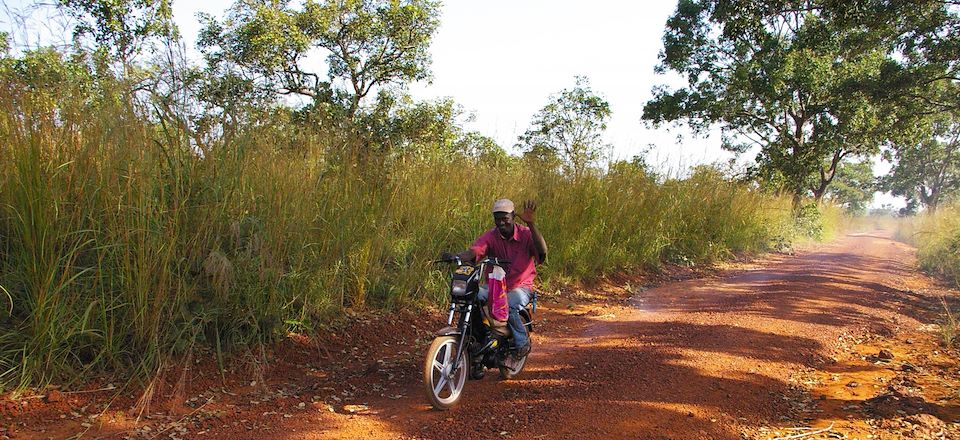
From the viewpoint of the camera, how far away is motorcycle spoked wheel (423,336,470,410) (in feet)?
11.5

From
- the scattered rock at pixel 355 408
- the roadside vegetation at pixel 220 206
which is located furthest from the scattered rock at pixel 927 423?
the roadside vegetation at pixel 220 206

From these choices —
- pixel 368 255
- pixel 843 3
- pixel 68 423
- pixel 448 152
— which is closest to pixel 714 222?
pixel 843 3

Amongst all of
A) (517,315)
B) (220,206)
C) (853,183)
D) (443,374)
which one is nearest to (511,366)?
(517,315)

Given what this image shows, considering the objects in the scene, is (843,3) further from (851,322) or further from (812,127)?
(812,127)

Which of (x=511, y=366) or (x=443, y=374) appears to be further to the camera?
(x=511, y=366)

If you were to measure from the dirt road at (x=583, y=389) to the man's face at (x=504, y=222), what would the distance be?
1123mm

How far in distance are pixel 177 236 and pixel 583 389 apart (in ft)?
9.48

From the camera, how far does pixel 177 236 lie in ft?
11.9

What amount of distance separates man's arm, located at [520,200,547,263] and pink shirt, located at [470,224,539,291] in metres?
0.05

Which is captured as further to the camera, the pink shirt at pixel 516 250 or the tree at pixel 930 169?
the tree at pixel 930 169

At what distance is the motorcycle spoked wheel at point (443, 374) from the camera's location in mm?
3512

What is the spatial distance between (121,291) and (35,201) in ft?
2.25

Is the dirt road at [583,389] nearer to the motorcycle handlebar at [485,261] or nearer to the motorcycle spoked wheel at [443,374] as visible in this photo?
the motorcycle spoked wheel at [443,374]

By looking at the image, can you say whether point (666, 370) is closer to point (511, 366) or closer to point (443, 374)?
point (511, 366)
